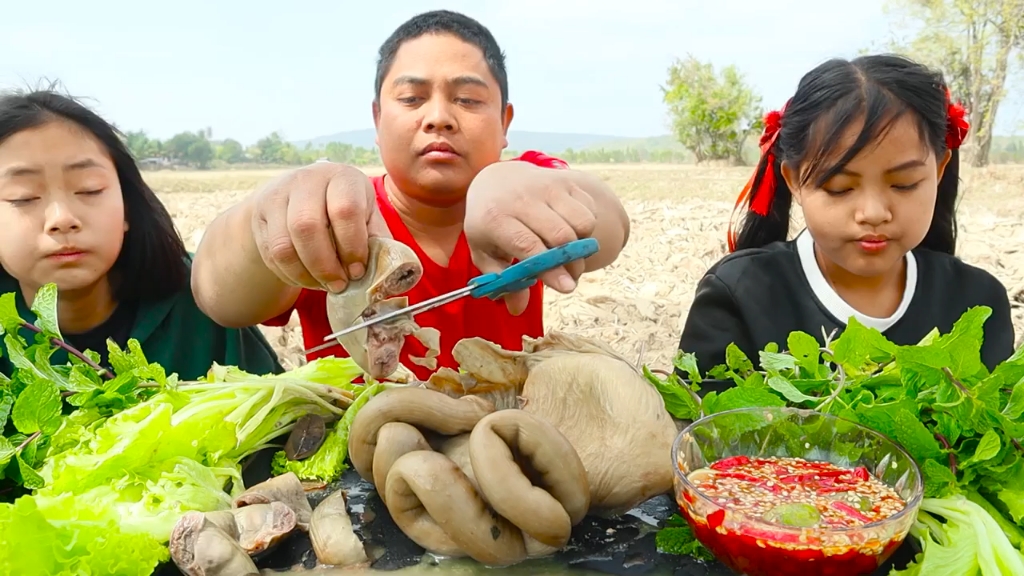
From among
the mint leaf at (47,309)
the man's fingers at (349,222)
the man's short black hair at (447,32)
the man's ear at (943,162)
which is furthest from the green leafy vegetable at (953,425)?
the man's short black hair at (447,32)

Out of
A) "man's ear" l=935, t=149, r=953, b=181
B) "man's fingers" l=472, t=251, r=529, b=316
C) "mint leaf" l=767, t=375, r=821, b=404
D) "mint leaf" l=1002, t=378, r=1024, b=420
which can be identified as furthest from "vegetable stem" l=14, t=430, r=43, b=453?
"man's ear" l=935, t=149, r=953, b=181

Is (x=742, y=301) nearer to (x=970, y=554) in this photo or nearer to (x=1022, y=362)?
(x=1022, y=362)

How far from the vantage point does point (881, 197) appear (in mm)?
2172

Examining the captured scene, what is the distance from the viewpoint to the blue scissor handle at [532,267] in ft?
4.69

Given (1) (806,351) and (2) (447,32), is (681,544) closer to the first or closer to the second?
(1) (806,351)

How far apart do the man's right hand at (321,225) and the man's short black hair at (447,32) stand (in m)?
1.19

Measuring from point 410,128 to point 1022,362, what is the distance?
172 centimetres

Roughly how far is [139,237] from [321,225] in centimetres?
136

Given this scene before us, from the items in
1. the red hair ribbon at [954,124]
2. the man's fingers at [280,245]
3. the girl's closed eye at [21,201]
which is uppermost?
the red hair ribbon at [954,124]

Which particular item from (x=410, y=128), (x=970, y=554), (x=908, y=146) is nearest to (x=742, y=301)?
(x=908, y=146)

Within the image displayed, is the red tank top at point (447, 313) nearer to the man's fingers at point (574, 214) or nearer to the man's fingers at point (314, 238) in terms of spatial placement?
the man's fingers at point (574, 214)

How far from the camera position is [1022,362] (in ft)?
4.32

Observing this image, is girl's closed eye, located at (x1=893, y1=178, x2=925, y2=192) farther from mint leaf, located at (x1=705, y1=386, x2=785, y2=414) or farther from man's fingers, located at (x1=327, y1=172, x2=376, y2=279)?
man's fingers, located at (x1=327, y1=172, x2=376, y2=279)

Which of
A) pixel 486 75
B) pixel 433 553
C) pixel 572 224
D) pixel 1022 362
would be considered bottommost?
pixel 433 553
